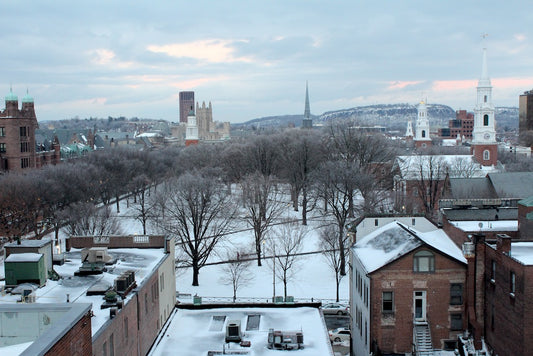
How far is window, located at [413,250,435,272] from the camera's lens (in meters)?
27.2

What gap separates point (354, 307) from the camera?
32.7 m

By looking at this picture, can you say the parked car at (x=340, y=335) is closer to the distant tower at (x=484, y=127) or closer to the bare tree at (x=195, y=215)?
the bare tree at (x=195, y=215)

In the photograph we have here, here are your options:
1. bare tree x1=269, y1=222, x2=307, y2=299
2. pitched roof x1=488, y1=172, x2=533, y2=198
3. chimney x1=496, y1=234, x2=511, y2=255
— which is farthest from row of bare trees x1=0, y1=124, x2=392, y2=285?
chimney x1=496, y1=234, x2=511, y2=255

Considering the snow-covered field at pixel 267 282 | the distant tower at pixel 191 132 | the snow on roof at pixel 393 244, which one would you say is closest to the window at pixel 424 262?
the snow on roof at pixel 393 244

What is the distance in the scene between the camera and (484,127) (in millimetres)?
82062

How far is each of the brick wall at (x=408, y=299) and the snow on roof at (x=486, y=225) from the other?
271 centimetres

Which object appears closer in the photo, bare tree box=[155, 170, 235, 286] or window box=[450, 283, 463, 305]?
window box=[450, 283, 463, 305]

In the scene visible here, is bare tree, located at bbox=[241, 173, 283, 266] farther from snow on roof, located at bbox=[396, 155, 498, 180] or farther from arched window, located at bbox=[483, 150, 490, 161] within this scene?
arched window, located at bbox=[483, 150, 490, 161]

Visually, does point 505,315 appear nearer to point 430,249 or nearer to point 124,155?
point 430,249

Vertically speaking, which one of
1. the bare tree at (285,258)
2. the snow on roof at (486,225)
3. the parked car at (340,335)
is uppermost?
the snow on roof at (486,225)

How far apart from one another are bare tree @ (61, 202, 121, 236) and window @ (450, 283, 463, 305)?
31.1 m

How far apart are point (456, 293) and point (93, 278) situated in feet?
53.1

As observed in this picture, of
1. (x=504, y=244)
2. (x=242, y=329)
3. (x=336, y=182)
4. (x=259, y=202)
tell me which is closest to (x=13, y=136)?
(x=259, y=202)

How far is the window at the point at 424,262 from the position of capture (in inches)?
1072
